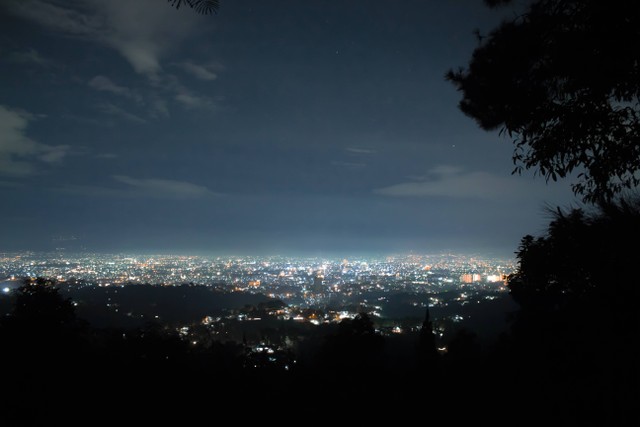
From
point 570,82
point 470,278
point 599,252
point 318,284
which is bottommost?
point 318,284

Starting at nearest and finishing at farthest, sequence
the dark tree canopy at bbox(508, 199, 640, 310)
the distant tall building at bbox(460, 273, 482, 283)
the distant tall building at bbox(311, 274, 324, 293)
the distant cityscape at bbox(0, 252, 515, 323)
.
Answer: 1. the dark tree canopy at bbox(508, 199, 640, 310)
2. the distant cityscape at bbox(0, 252, 515, 323)
3. the distant tall building at bbox(460, 273, 482, 283)
4. the distant tall building at bbox(311, 274, 324, 293)

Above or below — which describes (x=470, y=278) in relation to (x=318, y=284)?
above

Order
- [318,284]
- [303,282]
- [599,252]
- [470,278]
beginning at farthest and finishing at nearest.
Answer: [303,282] < [318,284] < [470,278] < [599,252]

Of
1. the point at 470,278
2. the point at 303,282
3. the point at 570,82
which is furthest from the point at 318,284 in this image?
the point at 570,82

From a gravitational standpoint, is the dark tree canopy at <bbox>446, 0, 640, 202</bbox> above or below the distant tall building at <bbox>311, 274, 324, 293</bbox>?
above

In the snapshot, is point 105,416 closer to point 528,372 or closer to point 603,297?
point 528,372

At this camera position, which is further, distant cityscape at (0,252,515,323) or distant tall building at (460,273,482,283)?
distant tall building at (460,273,482,283)

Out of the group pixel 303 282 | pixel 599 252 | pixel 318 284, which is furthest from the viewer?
pixel 303 282

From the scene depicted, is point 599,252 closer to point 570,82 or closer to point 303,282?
point 570,82

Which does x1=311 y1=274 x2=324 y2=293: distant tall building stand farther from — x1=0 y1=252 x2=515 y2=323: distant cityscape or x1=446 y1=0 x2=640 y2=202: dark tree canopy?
x1=446 y1=0 x2=640 y2=202: dark tree canopy

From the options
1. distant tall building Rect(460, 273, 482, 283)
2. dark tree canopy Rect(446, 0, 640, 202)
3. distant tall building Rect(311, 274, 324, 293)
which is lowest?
distant tall building Rect(311, 274, 324, 293)

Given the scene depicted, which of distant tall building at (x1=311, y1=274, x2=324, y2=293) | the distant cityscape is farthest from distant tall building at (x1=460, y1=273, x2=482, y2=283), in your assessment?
distant tall building at (x1=311, y1=274, x2=324, y2=293)
